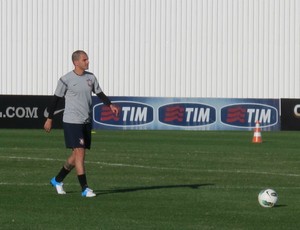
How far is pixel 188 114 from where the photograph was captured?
A: 146 ft

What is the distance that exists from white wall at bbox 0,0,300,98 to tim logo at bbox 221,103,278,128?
7055 millimetres

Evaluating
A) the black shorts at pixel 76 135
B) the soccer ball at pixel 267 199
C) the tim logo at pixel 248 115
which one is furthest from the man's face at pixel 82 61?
the tim logo at pixel 248 115

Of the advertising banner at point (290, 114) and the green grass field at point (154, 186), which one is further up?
the advertising banner at point (290, 114)

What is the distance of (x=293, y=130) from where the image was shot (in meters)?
44.4

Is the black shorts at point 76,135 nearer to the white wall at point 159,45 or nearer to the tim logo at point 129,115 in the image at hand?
the tim logo at point 129,115

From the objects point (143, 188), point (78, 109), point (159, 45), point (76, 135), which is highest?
point (159, 45)

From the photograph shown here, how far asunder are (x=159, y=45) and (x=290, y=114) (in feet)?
30.5

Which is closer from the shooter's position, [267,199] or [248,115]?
[267,199]

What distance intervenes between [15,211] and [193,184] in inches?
193

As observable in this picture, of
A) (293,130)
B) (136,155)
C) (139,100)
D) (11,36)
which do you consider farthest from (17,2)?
(136,155)

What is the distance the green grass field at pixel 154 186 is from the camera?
13.9 meters

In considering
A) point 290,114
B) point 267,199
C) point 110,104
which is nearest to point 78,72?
point 110,104

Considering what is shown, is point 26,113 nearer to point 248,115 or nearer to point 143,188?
point 248,115

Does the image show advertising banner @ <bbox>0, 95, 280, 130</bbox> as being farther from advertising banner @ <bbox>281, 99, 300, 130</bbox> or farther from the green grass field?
the green grass field
